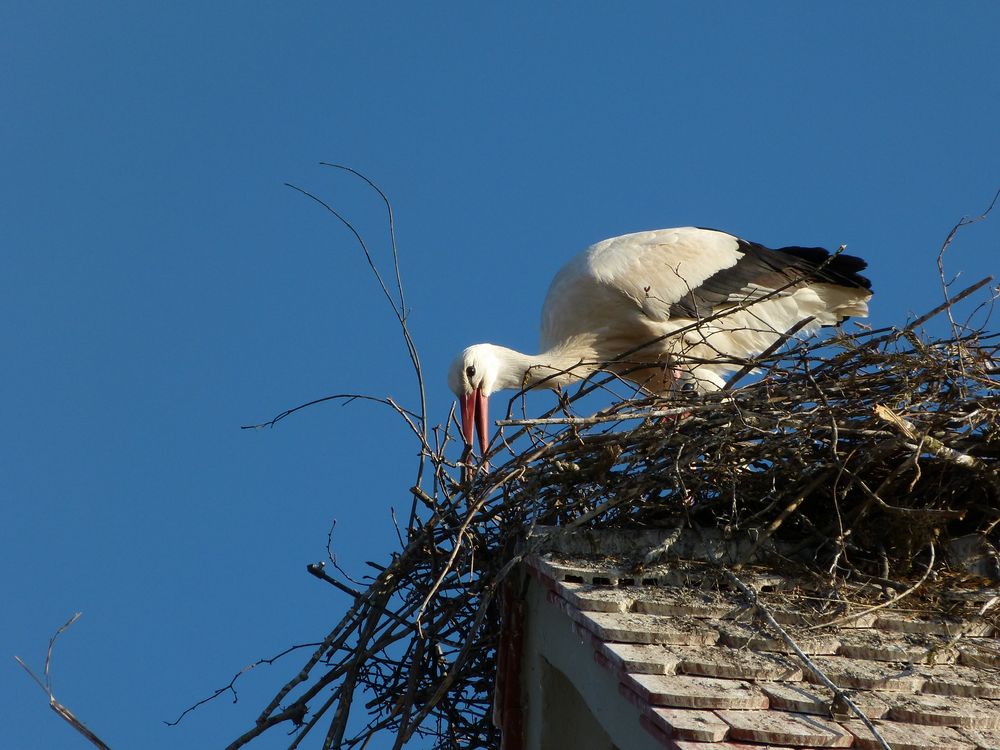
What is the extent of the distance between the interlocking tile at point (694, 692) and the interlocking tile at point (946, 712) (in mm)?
332

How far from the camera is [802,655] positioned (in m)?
2.95

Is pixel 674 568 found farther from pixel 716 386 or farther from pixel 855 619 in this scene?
pixel 716 386

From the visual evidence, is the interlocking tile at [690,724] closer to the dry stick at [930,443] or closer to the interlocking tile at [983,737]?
the interlocking tile at [983,737]

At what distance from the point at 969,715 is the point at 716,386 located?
11.7 ft

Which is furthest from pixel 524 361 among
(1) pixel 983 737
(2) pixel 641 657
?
(1) pixel 983 737

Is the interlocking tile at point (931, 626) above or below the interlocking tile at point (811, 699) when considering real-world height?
above

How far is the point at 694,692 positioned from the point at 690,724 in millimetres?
160

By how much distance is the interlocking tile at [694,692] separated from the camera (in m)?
2.74

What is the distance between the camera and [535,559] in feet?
12.6

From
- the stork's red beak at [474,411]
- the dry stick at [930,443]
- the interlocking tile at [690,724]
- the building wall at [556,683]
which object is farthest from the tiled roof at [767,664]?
the stork's red beak at [474,411]

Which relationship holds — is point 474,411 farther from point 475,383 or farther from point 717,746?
point 717,746

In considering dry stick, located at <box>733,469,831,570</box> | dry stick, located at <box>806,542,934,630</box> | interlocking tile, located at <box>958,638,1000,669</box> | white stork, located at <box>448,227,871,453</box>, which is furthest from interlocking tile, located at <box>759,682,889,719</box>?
white stork, located at <box>448,227,871,453</box>

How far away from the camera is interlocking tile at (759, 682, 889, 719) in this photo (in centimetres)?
282

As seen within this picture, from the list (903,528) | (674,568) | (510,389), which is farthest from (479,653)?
(510,389)
